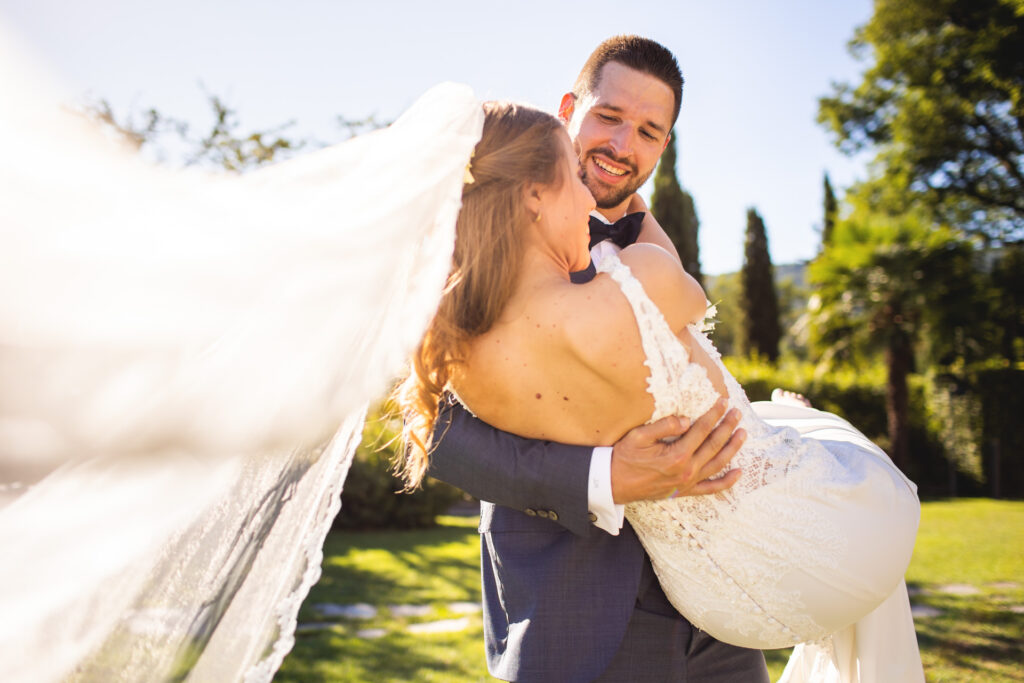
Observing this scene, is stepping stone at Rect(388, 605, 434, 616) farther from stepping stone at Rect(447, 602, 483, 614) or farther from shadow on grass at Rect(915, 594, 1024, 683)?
shadow on grass at Rect(915, 594, 1024, 683)

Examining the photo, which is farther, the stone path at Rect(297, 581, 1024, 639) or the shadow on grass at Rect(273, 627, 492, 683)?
the stone path at Rect(297, 581, 1024, 639)

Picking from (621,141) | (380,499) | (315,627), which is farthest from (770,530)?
(380,499)

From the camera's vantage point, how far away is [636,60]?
3.32 metres

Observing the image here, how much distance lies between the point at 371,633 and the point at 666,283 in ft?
17.1

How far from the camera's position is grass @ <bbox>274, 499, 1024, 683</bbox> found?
17.0 feet

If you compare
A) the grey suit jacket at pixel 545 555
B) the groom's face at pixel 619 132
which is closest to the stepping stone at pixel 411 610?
the groom's face at pixel 619 132

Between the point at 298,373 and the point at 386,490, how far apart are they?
10225 millimetres

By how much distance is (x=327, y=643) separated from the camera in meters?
5.76

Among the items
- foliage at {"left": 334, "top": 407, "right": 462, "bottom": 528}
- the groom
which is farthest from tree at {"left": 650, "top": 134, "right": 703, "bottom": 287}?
the groom

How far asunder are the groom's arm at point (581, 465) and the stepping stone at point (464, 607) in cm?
531

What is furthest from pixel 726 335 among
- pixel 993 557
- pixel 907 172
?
pixel 993 557

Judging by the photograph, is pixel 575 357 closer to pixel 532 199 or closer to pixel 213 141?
pixel 532 199

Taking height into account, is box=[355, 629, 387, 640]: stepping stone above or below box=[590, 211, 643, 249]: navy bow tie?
below

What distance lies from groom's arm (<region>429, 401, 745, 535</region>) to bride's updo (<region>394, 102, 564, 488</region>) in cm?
17
